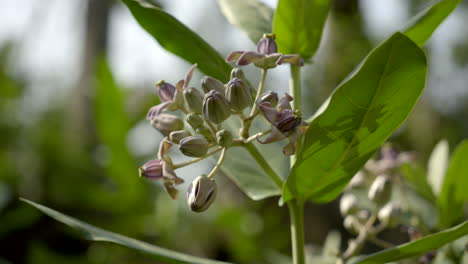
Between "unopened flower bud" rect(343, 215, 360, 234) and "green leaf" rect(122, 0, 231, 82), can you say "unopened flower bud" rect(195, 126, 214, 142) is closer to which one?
"green leaf" rect(122, 0, 231, 82)

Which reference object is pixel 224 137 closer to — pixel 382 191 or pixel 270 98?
pixel 270 98

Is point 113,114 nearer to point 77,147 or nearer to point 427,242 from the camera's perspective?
point 77,147

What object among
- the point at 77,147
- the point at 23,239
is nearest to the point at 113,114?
the point at 77,147

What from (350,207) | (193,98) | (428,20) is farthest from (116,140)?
(428,20)

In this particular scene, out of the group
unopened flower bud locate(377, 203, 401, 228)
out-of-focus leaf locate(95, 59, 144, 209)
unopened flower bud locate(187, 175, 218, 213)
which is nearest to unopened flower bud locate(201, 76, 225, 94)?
unopened flower bud locate(187, 175, 218, 213)

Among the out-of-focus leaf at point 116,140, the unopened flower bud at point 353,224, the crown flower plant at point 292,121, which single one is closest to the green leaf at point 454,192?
the crown flower plant at point 292,121

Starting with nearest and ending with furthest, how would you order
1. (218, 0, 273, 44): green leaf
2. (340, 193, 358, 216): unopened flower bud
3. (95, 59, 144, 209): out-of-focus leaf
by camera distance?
1. (218, 0, 273, 44): green leaf
2. (340, 193, 358, 216): unopened flower bud
3. (95, 59, 144, 209): out-of-focus leaf

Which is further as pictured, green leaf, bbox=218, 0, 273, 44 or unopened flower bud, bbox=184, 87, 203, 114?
green leaf, bbox=218, 0, 273, 44
